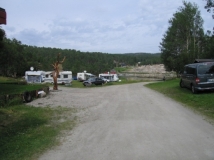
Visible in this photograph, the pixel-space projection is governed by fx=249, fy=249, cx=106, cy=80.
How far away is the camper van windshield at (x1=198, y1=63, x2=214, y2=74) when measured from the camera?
14.5 metres

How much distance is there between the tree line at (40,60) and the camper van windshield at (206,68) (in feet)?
64.5

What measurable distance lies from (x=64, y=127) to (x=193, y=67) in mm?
10205

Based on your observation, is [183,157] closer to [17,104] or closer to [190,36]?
[17,104]

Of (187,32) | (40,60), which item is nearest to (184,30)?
(187,32)

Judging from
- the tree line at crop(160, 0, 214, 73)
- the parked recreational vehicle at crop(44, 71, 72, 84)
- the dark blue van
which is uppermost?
the tree line at crop(160, 0, 214, 73)

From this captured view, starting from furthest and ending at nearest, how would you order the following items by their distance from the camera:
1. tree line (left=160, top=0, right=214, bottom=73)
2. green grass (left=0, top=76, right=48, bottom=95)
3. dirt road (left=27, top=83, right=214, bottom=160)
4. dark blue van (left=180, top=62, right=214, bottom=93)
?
tree line (left=160, top=0, right=214, bottom=73)
green grass (left=0, top=76, right=48, bottom=95)
dark blue van (left=180, top=62, right=214, bottom=93)
dirt road (left=27, top=83, right=214, bottom=160)

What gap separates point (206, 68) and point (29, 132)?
1115cm

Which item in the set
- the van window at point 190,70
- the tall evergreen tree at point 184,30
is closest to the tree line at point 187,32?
the tall evergreen tree at point 184,30

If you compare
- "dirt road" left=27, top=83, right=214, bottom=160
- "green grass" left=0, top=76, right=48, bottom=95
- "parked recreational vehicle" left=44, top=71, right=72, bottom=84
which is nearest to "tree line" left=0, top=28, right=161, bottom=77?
"green grass" left=0, top=76, right=48, bottom=95

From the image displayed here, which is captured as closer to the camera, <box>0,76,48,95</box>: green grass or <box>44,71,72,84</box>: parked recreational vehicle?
<box>0,76,48,95</box>: green grass

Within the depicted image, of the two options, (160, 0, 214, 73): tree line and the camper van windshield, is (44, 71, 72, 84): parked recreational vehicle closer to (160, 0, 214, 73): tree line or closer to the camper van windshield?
(160, 0, 214, 73): tree line

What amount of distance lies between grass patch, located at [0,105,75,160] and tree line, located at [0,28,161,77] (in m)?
18.3

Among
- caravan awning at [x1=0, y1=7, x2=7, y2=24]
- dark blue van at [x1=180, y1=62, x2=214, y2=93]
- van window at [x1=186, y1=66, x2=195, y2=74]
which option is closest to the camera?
caravan awning at [x1=0, y1=7, x2=7, y2=24]

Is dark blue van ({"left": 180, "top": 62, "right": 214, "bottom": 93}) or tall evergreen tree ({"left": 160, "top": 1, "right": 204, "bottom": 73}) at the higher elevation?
tall evergreen tree ({"left": 160, "top": 1, "right": 204, "bottom": 73})
